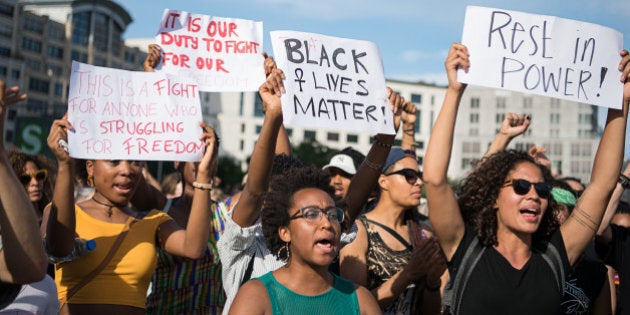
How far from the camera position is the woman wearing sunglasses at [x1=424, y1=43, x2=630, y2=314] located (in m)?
3.85

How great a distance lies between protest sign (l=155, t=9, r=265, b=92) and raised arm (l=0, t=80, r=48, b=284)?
7.37ft

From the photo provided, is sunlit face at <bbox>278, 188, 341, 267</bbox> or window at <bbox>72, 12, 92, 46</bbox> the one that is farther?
window at <bbox>72, 12, 92, 46</bbox>

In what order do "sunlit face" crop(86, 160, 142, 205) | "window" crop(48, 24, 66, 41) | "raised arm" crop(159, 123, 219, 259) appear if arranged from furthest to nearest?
"window" crop(48, 24, 66, 41) → "sunlit face" crop(86, 160, 142, 205) → "raised arm" crop(159, 123, 219, 259)

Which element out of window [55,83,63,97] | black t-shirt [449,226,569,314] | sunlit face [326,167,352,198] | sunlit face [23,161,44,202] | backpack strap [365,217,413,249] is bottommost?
black t-shirt [449,226,569,314]

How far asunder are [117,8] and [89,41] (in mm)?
6327

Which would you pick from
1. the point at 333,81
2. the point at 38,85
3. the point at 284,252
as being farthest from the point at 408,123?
the point at 38,85

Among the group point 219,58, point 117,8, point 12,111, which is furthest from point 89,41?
point 219,58

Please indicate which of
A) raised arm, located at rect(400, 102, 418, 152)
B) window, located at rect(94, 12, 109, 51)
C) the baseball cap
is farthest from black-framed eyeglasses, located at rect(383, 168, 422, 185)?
window, located at rect(94, 12, 109, 51)

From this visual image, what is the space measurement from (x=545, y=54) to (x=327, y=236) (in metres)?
1.62

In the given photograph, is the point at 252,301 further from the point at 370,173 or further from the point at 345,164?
the point at 345,164

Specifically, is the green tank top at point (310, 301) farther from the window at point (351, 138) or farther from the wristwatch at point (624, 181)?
the window at point (351, 138)

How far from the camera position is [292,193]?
3963 millimetres

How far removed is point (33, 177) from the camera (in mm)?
5348

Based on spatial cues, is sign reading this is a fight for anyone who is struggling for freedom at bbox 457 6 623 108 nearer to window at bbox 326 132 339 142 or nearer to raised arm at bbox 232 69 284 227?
raised arm at bbox 232 69 284 227
